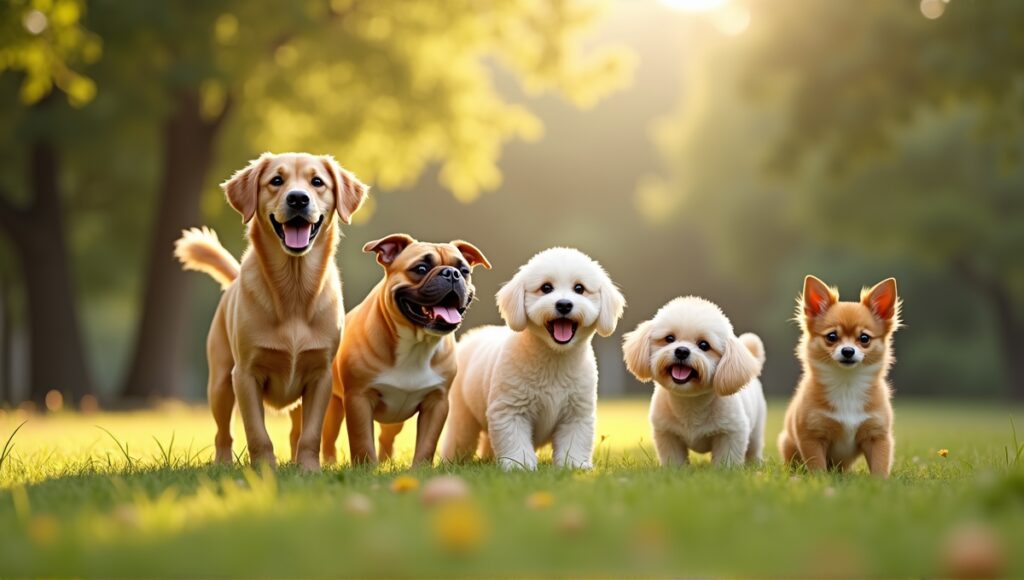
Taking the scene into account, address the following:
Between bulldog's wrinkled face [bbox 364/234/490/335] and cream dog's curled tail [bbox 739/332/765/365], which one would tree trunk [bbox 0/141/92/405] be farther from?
cream dog's curled tail [bbox 739/332/765/365]

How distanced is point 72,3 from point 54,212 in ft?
24.4

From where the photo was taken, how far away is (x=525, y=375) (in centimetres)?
592

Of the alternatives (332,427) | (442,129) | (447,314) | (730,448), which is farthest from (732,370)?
(442,129)

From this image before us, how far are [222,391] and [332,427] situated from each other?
683 millimetres

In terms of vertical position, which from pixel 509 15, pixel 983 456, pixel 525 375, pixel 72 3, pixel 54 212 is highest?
pixel 509 15

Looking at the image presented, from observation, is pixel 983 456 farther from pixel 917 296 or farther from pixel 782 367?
pixel 782 367

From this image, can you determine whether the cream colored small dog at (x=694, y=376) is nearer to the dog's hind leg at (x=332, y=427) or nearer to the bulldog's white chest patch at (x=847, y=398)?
the bulldog's white chest patch at (x=847, y=398)

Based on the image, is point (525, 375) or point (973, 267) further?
point (973, 267)

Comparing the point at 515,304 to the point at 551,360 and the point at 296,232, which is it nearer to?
the point at 551,360

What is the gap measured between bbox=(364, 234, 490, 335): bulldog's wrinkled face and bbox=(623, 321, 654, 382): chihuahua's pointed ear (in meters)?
0.99

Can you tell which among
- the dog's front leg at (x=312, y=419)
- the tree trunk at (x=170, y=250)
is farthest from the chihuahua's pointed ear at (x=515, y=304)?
the tree trunk at (x=170, y=250)

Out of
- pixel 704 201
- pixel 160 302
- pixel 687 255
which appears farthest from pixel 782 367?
pixel 160 302

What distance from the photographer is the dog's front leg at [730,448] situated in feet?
20.2

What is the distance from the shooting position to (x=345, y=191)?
5977mm
